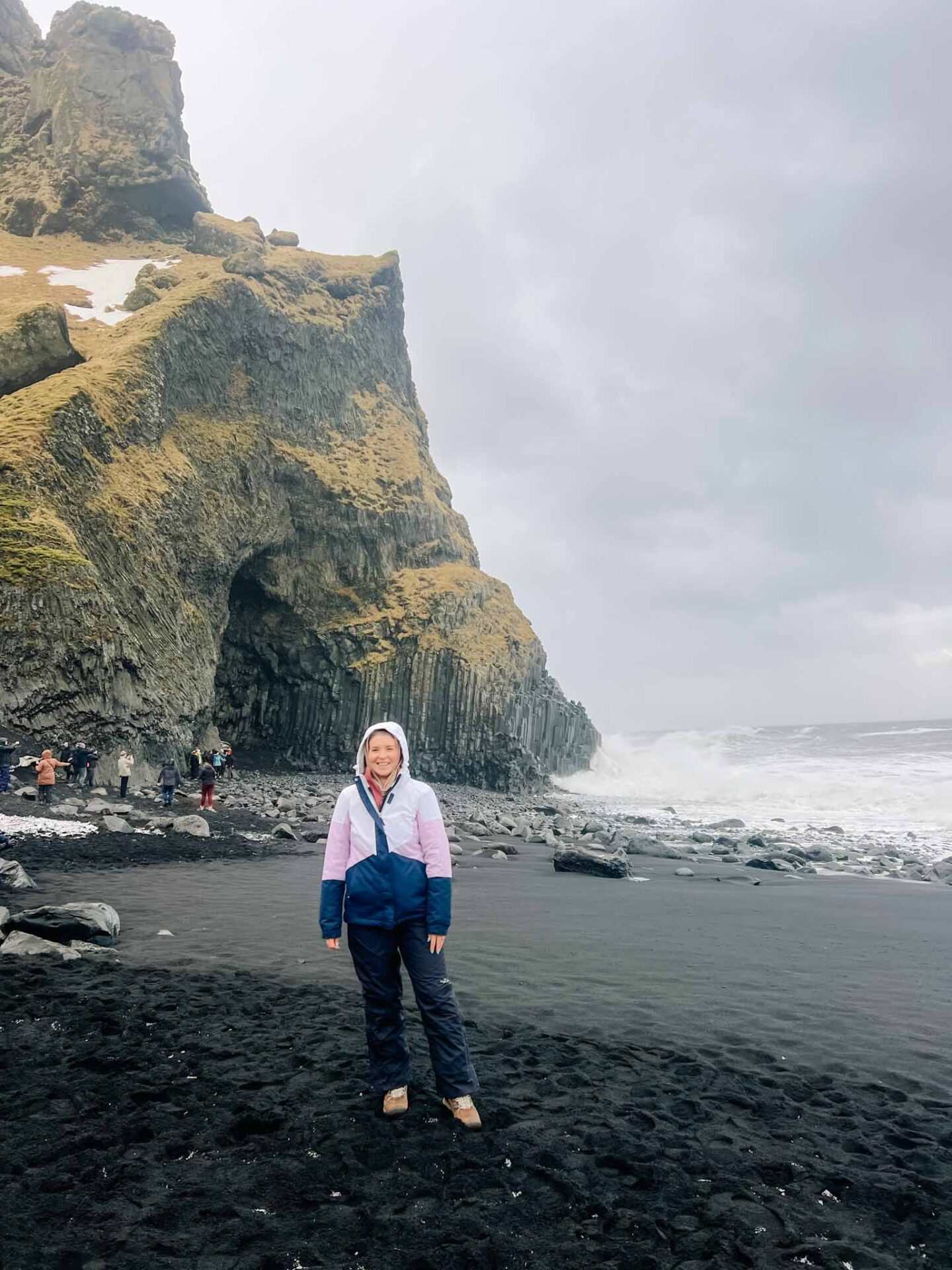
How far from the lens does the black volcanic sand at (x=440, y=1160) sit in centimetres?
346

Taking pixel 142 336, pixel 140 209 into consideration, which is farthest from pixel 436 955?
pixel 140 209

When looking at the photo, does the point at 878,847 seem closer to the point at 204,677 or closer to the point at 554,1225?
the point at 554,1225

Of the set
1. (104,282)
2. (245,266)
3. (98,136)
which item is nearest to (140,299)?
(104,282)

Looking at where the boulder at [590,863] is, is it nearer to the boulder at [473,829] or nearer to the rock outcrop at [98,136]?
the boulder at [473,829]

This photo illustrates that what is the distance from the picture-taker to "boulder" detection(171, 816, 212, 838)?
18766 millimetres

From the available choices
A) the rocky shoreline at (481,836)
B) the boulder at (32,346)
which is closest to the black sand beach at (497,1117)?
the rocky shoreline at (481,836)

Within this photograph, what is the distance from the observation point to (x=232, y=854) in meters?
16.9

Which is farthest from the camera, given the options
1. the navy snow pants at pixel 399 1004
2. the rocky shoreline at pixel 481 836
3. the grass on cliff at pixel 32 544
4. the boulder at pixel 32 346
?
the boulder at pixel 32 346

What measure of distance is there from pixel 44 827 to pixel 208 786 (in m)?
7.75

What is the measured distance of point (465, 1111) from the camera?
15.2 ft

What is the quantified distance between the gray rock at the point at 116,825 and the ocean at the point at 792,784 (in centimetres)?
2477

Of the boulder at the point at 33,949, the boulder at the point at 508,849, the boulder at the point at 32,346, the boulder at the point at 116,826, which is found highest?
the boulder at the point at 32,346

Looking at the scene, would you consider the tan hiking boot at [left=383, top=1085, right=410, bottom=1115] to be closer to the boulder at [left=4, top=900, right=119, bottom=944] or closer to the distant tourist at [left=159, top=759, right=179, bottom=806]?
the boulder at [left=4, top=900, right=119, bottom=944]

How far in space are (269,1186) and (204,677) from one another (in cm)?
3534
